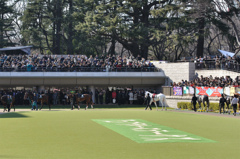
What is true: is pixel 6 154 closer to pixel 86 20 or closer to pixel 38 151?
A: pixel 38 151

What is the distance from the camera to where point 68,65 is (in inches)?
1785

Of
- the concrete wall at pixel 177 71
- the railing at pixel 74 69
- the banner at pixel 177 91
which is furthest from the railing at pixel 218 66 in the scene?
the railing at pixel 74 69

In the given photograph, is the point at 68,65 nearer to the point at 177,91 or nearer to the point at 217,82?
the point at 177,91

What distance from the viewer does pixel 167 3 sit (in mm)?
52500

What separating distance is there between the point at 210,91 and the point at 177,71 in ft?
32.2

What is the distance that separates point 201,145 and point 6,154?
6.27 m

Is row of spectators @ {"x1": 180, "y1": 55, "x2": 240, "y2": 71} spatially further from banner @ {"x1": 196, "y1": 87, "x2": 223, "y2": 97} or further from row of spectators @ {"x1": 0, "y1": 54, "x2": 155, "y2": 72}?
row of spectators @ {"x1": 0, "y1": 54, "x2": 155, "y2": 72}

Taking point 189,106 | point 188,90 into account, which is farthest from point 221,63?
point 189,106

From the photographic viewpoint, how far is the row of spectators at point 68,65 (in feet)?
147

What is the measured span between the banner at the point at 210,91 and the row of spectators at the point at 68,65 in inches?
417

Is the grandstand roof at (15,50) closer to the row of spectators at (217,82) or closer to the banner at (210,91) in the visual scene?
the row of spectators at (217,82)

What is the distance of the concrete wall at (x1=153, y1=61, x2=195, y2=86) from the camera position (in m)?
44.0

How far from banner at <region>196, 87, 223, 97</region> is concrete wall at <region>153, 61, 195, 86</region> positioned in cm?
661

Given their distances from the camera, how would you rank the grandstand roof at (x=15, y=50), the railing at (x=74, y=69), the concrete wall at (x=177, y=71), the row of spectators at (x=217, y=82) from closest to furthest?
the row of spectators at (x=217, y=82) < the concrete wall at (x=177, y=71) < the railing at (x=74, y=69) < the grandstand roof at (x=15, y=50)
